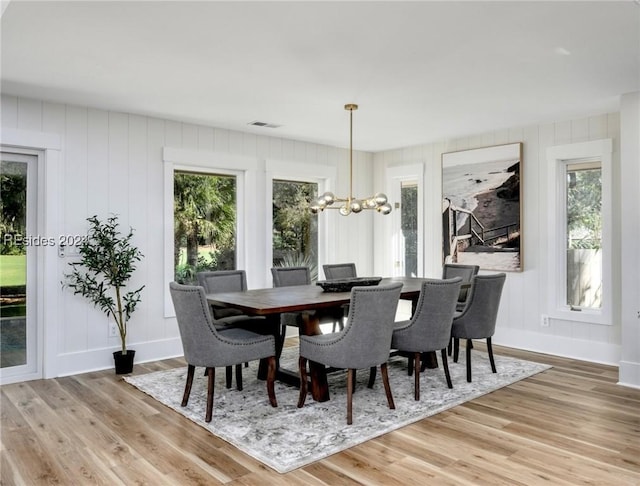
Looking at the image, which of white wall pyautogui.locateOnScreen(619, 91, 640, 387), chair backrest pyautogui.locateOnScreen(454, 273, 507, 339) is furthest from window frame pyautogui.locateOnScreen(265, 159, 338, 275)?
white wall pyautogui.locateOnScreen(619, 91, 640, 387)

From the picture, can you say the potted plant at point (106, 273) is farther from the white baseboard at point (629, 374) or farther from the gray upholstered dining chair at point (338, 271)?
the white baseboard at point (629, 374)

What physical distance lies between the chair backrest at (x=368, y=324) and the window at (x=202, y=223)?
2736 millimetres

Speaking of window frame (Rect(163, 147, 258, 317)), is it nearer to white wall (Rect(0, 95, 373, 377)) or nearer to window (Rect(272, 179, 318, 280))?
white wall (Rect(0, 95, 373, 377))

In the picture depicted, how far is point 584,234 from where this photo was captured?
509 cm

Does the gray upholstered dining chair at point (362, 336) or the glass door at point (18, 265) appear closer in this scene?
the gray upholstered dining chair at point (362, 336)

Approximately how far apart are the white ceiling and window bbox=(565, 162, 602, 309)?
66 cm

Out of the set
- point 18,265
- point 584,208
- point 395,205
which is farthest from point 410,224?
point 18,265

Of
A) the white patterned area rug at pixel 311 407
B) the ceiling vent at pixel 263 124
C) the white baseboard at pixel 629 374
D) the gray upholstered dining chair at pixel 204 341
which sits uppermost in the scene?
the ceiling vent at pixel 263 124

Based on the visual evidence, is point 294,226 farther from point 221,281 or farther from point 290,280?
point 221,281

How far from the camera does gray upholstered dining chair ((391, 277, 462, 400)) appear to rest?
3.62 meters

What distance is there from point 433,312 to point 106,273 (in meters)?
2.98

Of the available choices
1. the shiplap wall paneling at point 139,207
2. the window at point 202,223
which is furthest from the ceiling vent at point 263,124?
the shiplap wall paneling at point 139,207

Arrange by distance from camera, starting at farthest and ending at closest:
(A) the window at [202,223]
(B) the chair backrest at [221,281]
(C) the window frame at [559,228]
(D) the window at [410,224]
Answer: (D) the window at [410,224], (A) the window at [202,223], (C) the window frame at [559,228], (B) the chair backrest at [221,281]

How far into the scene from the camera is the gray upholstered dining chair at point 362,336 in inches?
126
